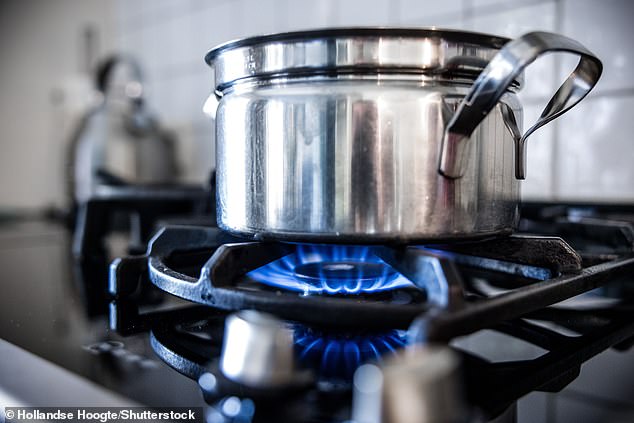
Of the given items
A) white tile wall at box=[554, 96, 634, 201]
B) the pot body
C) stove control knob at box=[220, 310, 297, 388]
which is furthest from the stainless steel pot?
white tile wall at box=[554, 96, 634, 201]

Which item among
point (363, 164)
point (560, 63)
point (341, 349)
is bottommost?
point (341, 349)

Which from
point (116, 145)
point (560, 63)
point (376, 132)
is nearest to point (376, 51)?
point (376, 132)

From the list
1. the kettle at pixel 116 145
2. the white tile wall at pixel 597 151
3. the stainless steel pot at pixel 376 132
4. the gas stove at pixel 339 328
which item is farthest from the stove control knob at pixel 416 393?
the kettle at pixel 116 145

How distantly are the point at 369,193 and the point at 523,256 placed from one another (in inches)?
5.9

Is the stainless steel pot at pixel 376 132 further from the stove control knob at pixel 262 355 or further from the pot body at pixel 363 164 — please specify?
the stove control knob at pixel 262 355

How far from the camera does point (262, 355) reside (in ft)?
0.85

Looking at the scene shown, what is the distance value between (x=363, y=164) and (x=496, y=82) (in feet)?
0.30

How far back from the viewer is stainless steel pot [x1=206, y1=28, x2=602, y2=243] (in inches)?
14.1

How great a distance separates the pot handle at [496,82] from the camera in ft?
1.07

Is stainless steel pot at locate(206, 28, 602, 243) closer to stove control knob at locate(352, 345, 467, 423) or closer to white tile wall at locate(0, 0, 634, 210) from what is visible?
stove control knob at locate(352, 345, 467, 423)

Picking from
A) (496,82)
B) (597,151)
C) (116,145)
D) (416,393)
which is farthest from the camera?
(116,145)

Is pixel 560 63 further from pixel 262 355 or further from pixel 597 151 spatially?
pixel 262 355

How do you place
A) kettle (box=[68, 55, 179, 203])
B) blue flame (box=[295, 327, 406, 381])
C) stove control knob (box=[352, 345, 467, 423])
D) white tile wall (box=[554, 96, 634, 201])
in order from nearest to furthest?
stove control knob (box=[352, 345, 467, 423]) < blue flame (box=[295, 327, 406, 381]) < white tile wall (box=[554, 96, 634, 201]) < kettle (box=[68, 55, 179, 203])

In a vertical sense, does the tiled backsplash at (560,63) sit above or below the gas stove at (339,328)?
above
